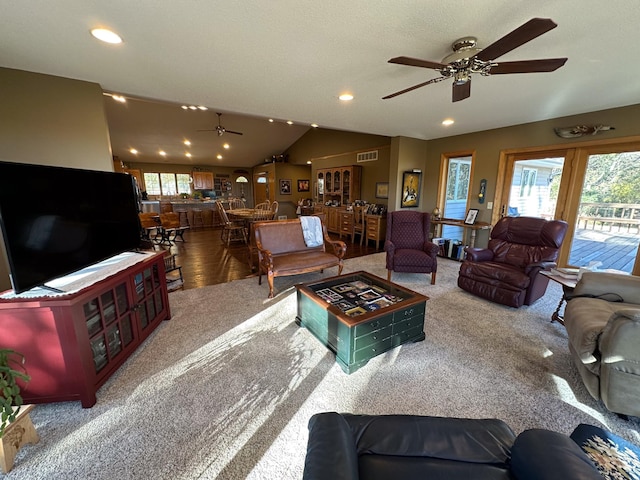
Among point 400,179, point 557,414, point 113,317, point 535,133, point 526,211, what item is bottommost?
point 557,414

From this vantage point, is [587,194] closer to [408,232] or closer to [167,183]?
[408,232]

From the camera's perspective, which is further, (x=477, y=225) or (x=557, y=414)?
(x=477, y=225)

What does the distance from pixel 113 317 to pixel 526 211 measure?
20.6 ft

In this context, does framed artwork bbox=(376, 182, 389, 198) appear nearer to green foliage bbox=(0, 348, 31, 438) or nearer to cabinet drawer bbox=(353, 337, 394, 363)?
cabinet drawer bbox=(353, 337, 394, 363)

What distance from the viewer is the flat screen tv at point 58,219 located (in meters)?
1.49

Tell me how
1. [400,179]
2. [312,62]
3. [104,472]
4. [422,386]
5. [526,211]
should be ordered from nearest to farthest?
[104,472] → [422,386] → [312,62] → [526,211] → [400,179]

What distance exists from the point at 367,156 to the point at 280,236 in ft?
13.3

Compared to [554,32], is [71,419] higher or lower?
lower

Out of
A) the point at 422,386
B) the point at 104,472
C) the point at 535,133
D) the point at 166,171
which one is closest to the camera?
the point at 104,472

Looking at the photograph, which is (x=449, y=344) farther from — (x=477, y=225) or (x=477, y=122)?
(x=477, y=122)

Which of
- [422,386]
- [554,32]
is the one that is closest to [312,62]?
[554,32]

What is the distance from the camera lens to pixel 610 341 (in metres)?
1.59

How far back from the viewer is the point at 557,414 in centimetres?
166

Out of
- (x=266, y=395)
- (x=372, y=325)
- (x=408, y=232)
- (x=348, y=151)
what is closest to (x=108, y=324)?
(x=266, y=395)
